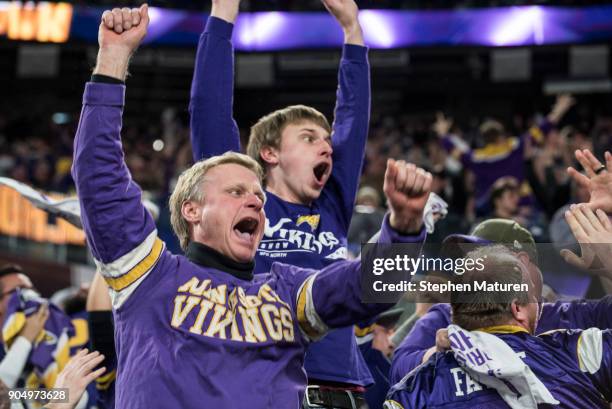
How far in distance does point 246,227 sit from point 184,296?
0.30 metres

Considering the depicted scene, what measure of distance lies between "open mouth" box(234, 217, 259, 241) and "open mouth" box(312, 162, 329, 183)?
764 mm

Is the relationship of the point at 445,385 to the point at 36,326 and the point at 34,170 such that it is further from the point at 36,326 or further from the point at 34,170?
the point at 34,170

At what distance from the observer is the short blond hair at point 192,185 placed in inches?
108

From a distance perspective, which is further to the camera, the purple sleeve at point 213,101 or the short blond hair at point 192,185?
the purple sleeve at point 213,101

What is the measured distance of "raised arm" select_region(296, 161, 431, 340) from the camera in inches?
84.4

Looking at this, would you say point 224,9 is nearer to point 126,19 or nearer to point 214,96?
point 214,96

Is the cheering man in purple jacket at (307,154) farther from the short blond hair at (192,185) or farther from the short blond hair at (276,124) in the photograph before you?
the short blond hair at (192,185)

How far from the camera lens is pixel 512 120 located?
15508mm

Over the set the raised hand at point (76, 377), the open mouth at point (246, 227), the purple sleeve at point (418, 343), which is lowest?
the raised hand at point (76, 377)

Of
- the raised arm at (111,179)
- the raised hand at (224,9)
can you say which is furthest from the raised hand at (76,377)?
the raised hand at (224,9)

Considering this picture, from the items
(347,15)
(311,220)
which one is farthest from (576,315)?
(347,15)

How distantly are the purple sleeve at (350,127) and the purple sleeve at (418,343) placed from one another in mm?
484

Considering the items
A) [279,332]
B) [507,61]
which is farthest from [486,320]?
[507,61]

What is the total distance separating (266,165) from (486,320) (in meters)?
1.13
